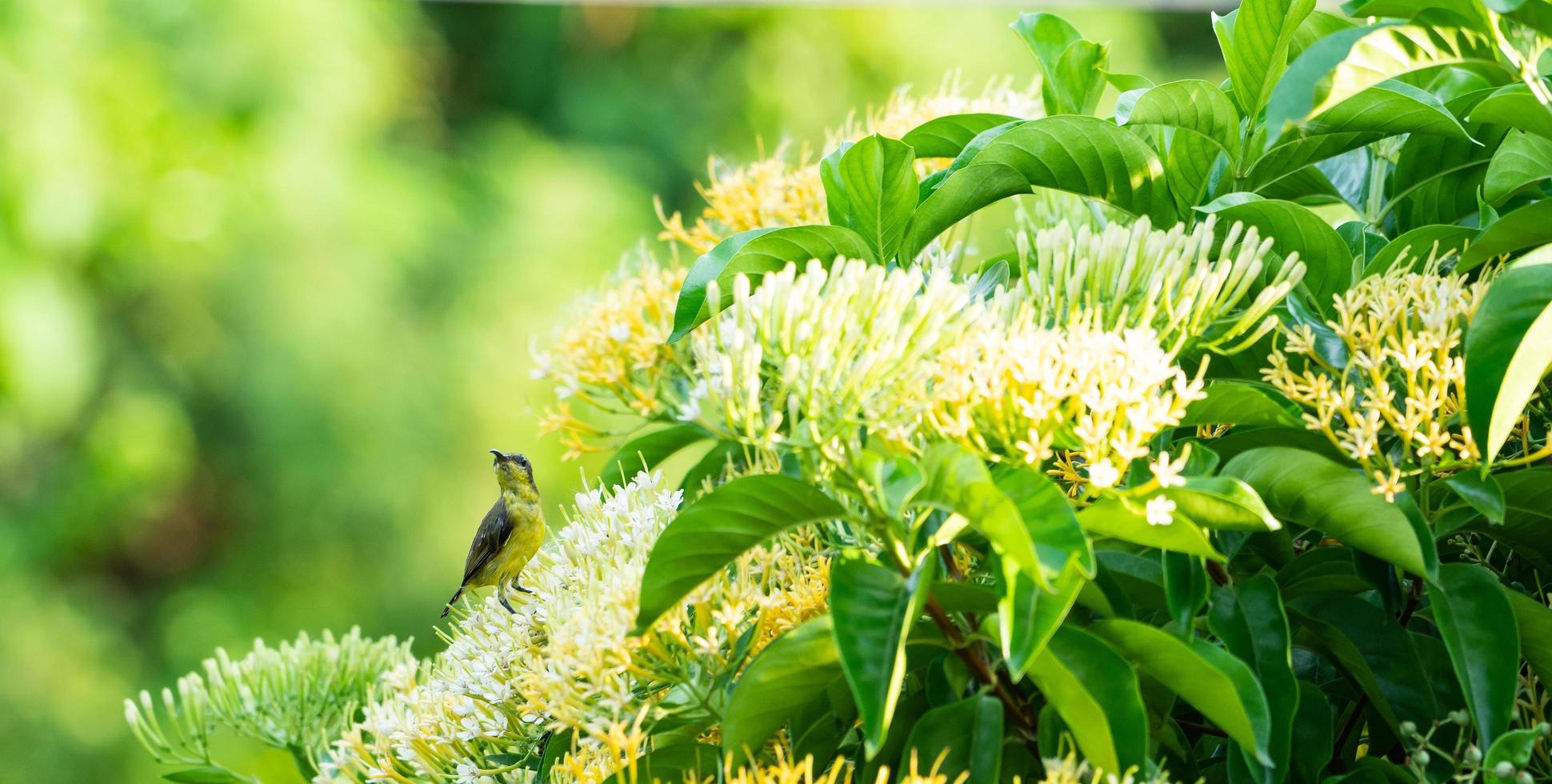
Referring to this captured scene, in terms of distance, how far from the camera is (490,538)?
3.25 feet

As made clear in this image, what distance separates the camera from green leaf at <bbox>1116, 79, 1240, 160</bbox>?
0.48 metres

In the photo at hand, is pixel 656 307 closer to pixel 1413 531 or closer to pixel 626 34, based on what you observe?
pixel 1413 531

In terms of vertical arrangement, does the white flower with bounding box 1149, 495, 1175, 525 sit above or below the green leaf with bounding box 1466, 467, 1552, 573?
above

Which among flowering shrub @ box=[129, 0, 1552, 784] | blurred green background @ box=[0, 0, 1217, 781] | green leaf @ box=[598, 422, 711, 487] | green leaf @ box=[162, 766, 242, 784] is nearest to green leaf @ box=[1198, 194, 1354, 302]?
flowering shrub @ box=[129, 0, 1552, 784]

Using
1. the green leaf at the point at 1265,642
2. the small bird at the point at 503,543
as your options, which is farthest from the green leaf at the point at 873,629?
the small bird at the point at 503,543

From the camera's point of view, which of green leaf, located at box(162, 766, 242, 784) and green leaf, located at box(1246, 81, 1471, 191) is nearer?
green leaf, located at box(1246, 81, 1471, 191)

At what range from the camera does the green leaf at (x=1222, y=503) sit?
355 mm

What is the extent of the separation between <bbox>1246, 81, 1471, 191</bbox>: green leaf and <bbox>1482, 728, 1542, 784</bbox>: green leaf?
7.8 inches

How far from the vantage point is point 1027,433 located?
40 cm

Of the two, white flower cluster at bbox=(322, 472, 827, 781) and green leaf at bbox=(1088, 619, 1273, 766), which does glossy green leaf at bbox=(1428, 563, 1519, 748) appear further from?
white flower cluster at bbox=(322, 472, 827, 781)

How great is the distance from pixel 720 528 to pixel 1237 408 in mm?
176

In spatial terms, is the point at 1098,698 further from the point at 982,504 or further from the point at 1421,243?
the point at 1421,243

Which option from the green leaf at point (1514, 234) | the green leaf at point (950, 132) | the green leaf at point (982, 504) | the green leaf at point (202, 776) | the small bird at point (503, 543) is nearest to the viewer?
the green leaf at point (982, 504)

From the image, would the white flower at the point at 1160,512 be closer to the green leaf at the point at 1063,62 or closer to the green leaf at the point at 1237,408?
the green leaf at the point at 1237,408
